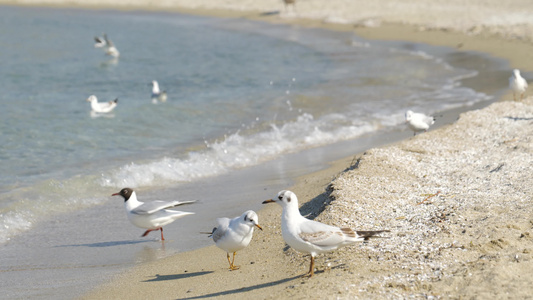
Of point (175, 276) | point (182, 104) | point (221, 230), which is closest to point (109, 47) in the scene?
point (182, 104)

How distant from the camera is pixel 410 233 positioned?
19.4 ft

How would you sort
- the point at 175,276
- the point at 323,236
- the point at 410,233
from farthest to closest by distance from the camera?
the point at 175,276
the point at 410,233
the point at 323,236

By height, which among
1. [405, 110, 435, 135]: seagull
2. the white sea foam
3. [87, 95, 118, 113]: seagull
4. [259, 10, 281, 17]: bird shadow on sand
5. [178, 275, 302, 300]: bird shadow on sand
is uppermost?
[178, 275, 302, 300]: bird shadow on sand

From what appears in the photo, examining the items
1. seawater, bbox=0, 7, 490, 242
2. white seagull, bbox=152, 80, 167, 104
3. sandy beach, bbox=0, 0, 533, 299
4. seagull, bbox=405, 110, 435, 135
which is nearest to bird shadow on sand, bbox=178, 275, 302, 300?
sandy beach, bbox=0, 0, 533, 299

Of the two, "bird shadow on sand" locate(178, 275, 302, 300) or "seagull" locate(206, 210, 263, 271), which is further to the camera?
"seagull" locate(206, 210, 263, 271)

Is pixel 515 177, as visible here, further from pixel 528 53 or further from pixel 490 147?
pixel 528 53

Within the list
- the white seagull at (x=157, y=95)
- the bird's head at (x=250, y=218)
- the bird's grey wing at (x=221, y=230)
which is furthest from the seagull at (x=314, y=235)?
the white seagull at (x=157, y=95)

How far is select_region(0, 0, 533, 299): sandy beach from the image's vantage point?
4977 mm

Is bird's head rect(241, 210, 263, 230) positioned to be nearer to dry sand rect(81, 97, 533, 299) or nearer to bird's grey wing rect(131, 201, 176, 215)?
dry sand rect(81, 97, 533, 299)

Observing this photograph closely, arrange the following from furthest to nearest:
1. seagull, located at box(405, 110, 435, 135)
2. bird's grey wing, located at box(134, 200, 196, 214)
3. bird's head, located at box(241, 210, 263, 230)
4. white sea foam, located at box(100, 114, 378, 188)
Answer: seagull, located at box(405, 110, 435, 135), white sea foam, located at box(100, 114, 378, 188), bird's grey wing, located at box(134, 200, 196, 214), bird's head, located at box(241, 210, 263, 230)

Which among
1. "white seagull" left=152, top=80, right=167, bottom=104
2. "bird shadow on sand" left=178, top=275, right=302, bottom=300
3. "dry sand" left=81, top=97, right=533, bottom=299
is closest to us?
"dry sand" left=81, top=97, right=533, bottom=299

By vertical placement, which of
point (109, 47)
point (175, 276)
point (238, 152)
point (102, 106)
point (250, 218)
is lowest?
point (109, 47)

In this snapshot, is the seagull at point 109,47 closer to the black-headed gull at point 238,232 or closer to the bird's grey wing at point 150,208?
the bird's grey wing at point 150,208

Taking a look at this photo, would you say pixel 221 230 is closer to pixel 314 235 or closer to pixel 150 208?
pixel 314 235
